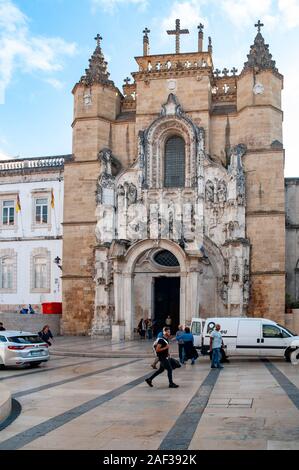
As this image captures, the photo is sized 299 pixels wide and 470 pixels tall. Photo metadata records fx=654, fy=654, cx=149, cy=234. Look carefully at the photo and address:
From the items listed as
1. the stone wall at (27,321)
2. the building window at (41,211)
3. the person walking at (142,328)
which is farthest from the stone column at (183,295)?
the building window at (41,211)

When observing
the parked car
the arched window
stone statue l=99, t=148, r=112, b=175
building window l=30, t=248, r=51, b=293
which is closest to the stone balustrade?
stone statue l=99, t=148, r=112, b=175

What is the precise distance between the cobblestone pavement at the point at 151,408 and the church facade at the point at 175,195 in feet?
41.2

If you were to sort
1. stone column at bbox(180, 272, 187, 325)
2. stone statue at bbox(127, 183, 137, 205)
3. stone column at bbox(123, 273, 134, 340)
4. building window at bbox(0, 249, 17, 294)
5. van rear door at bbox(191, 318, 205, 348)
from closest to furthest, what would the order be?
van rear door at bbox(191, 318, 205, 348), stone column at bbox(180, 272, 187, 325), stone column at bbox(123, 273, 134, 340), stone statue at bbox(127, 183, 137, 205), building window at bbox(0, 249, 17, 294)

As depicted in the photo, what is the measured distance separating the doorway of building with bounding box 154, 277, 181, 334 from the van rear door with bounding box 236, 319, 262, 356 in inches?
546

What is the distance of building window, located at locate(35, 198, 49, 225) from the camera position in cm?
4100

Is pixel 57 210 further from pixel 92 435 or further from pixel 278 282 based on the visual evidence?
pixel 92 435

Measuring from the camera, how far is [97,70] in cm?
3938

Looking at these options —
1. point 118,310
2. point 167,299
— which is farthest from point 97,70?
point 118,310

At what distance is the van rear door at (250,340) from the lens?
23.8m

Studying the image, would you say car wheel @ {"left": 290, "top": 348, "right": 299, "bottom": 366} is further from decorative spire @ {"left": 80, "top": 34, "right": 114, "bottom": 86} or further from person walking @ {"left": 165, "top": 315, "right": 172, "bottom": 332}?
decorative spire @ {"left": 80, "top": 34, "right": 114, "bottom": 86}

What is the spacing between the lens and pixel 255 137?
36094 mm

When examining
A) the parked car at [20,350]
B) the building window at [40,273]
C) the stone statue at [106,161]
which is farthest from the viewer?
the building window at [40,273]

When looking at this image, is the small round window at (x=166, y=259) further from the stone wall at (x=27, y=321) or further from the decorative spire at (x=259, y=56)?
the decorative spire at (x=259, y=56)

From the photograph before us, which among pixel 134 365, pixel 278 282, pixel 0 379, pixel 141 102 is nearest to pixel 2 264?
pixel 141 102
